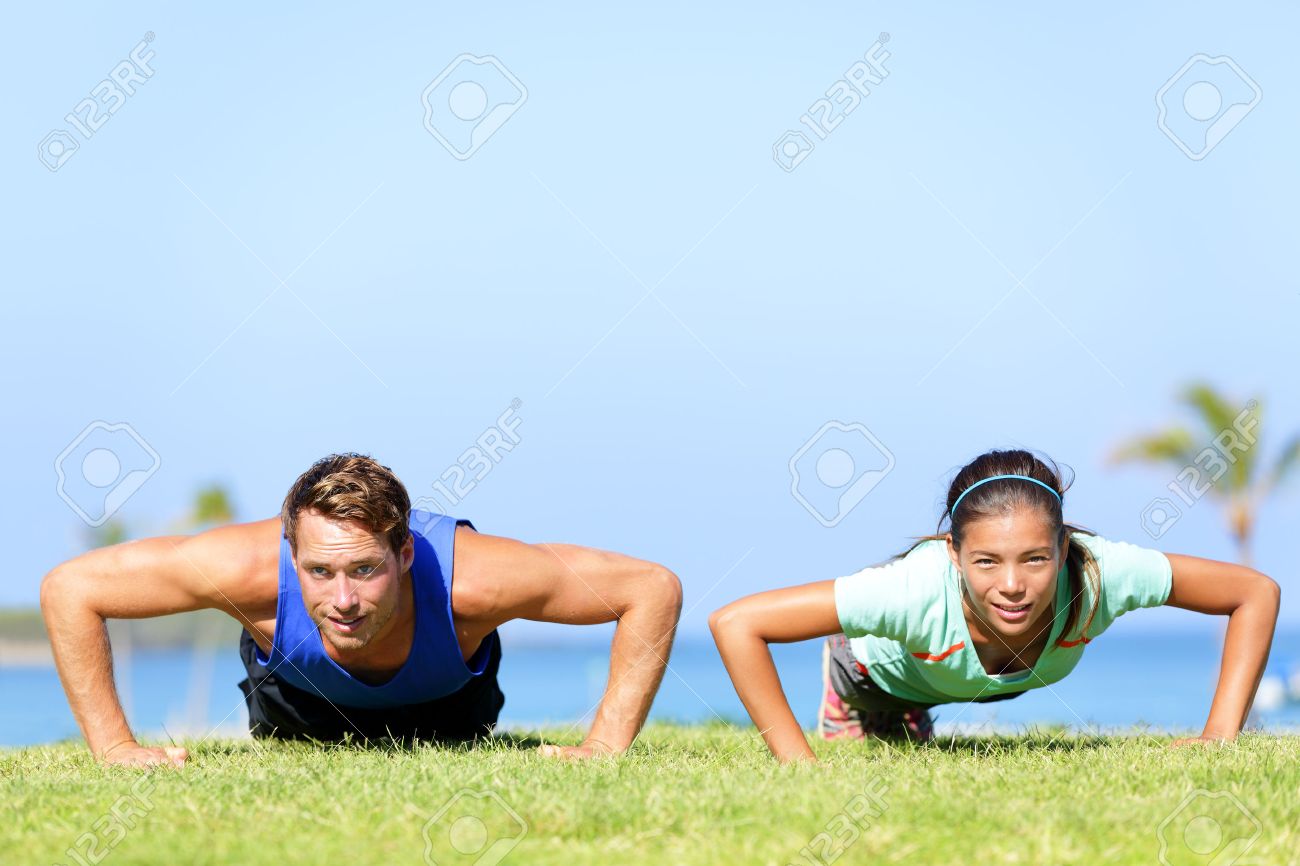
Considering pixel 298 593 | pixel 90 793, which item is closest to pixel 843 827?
pixel 90 793

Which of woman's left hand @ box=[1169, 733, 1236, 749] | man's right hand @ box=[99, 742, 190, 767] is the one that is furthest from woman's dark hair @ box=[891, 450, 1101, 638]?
man's right hand @ box=[99, 742, 190, 767]

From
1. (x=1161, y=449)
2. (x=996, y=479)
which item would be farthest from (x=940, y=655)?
(x=1161, y=449)

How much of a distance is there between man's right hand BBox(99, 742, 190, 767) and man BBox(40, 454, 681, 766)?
1cm

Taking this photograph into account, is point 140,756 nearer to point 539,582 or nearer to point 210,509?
point 539,582

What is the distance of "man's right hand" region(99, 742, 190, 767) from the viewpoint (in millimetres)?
5184

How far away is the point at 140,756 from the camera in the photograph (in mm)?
5344

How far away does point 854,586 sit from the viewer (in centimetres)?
543

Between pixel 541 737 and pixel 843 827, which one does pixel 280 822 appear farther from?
pixel 541 737

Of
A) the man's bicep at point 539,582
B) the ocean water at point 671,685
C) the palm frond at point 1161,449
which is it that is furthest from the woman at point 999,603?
the ocean water at point 671,685

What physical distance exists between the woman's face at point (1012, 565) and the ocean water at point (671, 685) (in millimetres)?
29078

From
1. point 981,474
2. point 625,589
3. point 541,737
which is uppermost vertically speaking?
point 981,474

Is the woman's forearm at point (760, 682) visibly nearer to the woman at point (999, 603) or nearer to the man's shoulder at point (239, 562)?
the woman at point (999, 603)

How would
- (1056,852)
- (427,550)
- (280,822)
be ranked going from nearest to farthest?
(1056,852) < (280,822) < (427,550)

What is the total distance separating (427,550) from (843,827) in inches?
109
